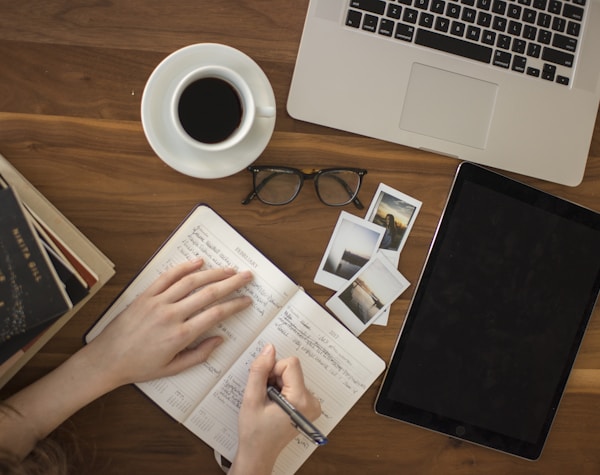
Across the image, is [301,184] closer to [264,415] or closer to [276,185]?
[276,185]

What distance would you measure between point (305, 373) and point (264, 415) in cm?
9

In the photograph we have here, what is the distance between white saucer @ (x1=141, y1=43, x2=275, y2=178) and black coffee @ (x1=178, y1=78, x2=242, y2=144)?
0.02 metres

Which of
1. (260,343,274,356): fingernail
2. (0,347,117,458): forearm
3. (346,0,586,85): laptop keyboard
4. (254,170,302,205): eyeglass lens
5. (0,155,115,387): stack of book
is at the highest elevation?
(346,0,586,85): laptop keyboard

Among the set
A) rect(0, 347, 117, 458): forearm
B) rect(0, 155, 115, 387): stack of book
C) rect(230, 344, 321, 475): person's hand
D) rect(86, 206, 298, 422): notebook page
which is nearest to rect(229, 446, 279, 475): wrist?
rect(230, 344, 321, 475): person's hand

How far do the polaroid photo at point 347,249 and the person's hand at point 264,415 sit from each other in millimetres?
137

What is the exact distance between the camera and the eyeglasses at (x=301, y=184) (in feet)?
2.65

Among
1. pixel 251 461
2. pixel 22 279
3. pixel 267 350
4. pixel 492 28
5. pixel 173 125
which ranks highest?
pixel 492 28

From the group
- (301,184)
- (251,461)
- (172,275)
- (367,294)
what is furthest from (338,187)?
(251,461)

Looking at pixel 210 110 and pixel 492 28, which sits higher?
pixel 492 28

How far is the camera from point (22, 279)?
2.14 feet

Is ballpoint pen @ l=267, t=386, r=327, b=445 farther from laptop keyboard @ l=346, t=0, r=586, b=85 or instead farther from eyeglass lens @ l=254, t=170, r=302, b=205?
laptop keyboard @ l=346, t=0, r=586, b=85

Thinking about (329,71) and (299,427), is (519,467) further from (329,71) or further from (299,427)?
(329,71)

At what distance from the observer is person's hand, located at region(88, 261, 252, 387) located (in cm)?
76

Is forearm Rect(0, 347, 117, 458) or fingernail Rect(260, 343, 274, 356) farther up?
fingernail Rect(260, 343, 274, 356)
